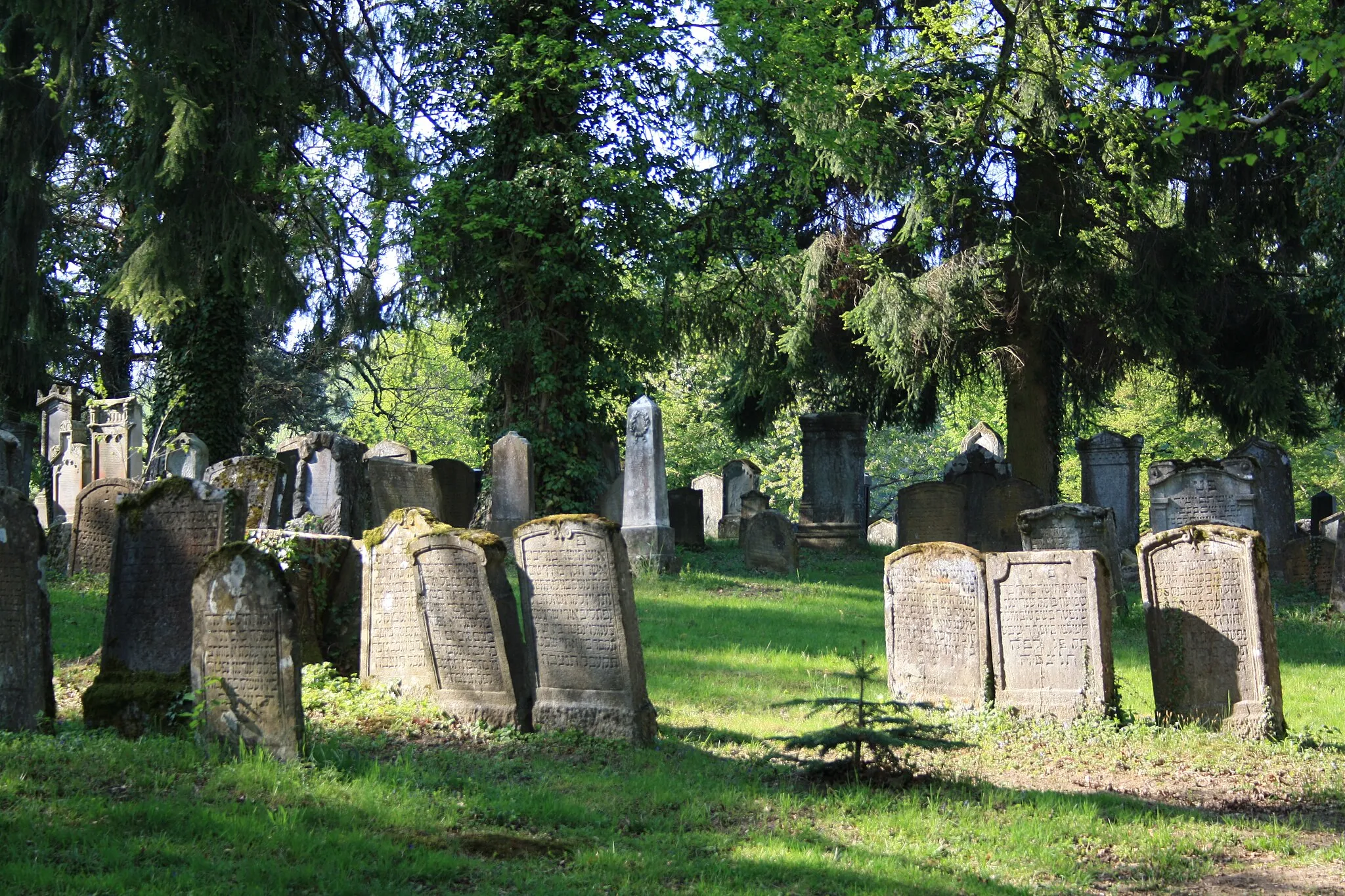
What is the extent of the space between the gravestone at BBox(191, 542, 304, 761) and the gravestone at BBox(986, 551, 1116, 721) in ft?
15.1

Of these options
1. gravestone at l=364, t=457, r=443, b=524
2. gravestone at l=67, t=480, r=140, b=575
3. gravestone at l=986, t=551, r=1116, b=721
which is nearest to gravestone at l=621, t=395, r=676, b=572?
gravestone at l=364, t=457, r=443, b=524

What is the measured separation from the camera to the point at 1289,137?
52.7 ft

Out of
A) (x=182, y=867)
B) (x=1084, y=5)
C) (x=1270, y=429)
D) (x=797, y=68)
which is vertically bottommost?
(x=182, y=867)

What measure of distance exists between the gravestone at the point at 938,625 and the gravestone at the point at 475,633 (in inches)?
104

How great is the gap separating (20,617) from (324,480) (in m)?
8.73

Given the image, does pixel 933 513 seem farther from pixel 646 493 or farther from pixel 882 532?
pixel 882 532

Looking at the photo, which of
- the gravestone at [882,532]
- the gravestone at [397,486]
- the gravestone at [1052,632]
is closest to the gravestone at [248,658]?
the gravestone at [1052,632]

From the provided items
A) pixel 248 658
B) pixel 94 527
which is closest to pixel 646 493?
pixel 94 527

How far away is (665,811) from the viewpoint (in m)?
6.09

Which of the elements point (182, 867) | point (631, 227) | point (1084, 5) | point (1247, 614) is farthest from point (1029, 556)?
point (1084, 5)

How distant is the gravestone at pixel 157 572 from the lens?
7387 mm

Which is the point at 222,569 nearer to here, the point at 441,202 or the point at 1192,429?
the point at 441,202

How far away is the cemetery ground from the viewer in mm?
4906

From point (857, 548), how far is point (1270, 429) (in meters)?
6.67
